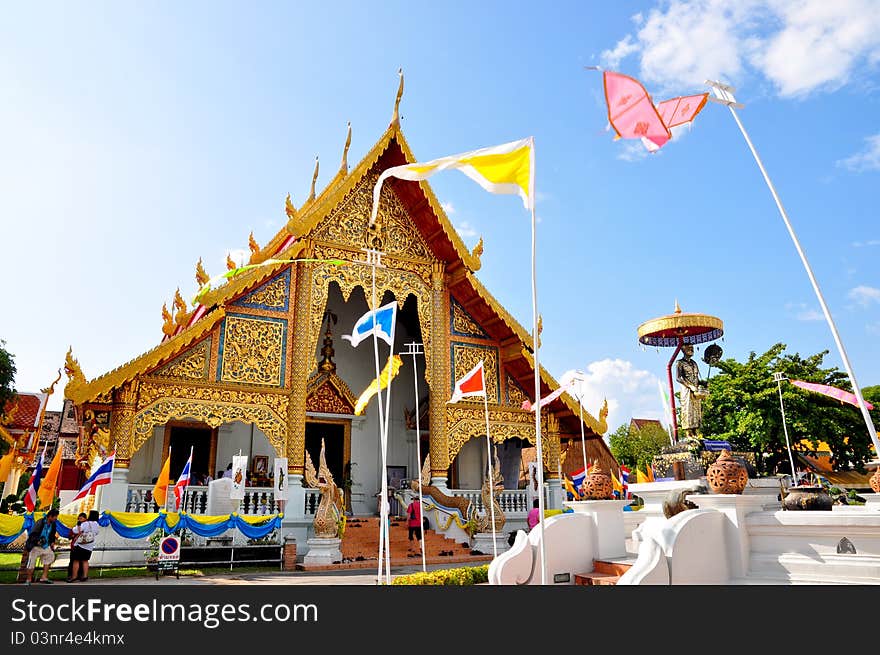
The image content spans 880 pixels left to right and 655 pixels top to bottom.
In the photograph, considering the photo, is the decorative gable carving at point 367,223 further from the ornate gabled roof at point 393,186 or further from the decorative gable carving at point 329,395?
the decorative gable carving at point 329,395

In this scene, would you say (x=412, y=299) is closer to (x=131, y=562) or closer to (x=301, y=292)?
(x=301, y=292)

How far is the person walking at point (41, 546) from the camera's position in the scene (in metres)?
8.58

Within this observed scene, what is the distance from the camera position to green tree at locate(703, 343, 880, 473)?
20266 millimetres

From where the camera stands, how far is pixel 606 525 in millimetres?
5824

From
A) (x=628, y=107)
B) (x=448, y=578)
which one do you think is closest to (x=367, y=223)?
(x=628, y=107)

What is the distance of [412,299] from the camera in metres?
16.4

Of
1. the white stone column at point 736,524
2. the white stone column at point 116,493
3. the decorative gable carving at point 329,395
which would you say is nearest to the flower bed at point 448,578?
the white stone column at point 736,524

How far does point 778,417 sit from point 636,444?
17401mm

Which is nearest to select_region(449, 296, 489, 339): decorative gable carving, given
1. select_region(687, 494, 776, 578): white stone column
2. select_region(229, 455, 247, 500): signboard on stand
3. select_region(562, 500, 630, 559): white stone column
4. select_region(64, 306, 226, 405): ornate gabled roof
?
select_region(64, 306, 226, 405): ornate gabled roof

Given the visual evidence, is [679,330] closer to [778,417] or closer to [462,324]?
[462,324]

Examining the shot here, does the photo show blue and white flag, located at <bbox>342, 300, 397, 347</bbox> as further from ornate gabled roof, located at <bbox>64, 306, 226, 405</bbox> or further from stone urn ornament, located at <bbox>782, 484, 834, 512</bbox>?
stone urn ornament, located at <bbox>782, 484, 834, 512</bbox>

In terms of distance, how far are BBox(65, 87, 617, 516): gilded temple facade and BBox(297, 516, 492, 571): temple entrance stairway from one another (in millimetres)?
1318

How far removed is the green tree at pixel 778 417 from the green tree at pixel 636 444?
13.1 metres
